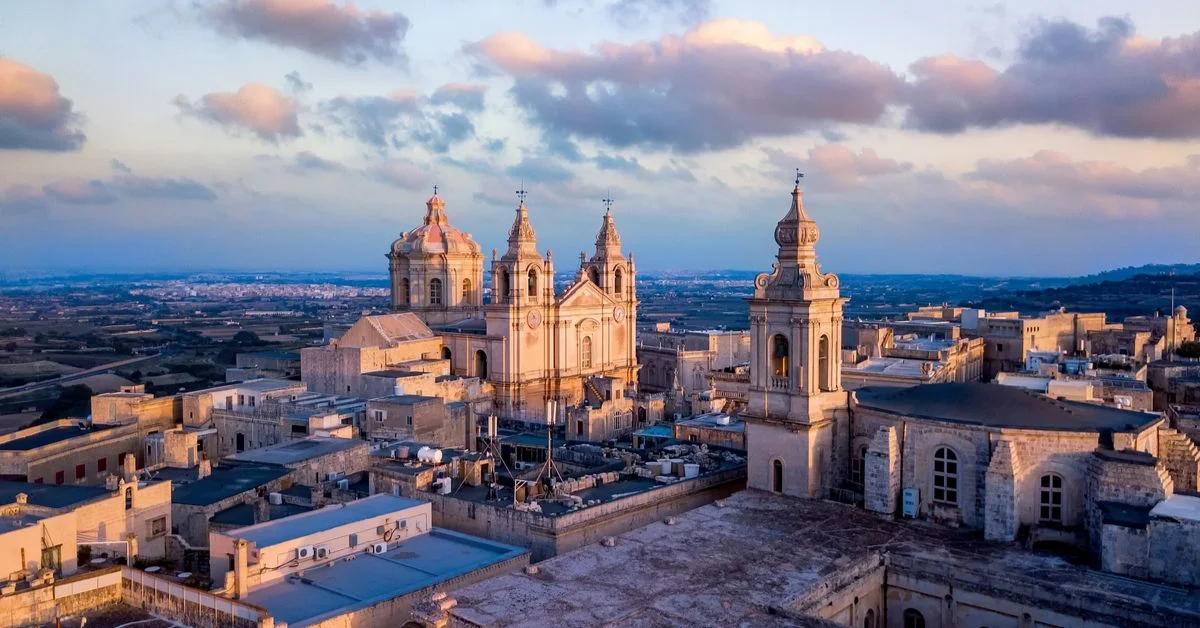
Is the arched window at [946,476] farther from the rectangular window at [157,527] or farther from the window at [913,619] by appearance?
Answer: the rectangular window at [157,527]

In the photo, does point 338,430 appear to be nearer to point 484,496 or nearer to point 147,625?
point 484,496

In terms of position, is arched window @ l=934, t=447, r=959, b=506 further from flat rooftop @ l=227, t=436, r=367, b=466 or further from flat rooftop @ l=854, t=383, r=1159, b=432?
flat rooftop @ l=227, t=436, r=367, b=466

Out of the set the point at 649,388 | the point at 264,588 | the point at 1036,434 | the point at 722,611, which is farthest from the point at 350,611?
the point at 649,388

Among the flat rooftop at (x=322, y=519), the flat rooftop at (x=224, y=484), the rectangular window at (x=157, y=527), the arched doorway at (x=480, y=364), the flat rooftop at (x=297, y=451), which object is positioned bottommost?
the rectangular window at (x=157, y=527)

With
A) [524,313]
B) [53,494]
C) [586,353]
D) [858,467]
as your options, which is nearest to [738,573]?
[858,467]

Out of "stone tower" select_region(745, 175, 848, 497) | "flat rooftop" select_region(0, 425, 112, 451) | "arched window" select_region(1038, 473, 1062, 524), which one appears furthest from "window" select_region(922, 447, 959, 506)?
"flat rooftop" select_region(0, 425, 112, 451)

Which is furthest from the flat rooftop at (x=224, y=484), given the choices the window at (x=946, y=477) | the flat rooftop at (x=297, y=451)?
the window at (x=946, y=477)
